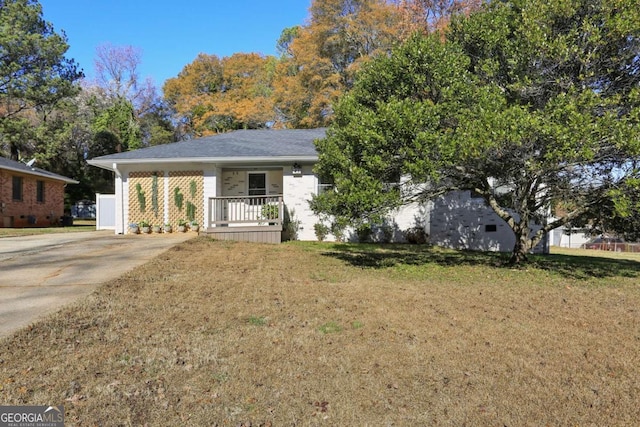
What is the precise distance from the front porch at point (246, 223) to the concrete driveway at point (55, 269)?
1.68 meters

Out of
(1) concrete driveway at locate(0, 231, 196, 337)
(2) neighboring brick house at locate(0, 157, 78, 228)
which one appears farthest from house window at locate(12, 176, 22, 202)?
(1) concrete driveway at locate(0, 231, 196, 337)

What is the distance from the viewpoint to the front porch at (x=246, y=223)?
475 inches

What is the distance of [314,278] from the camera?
286 inches

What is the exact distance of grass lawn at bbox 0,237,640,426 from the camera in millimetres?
2768

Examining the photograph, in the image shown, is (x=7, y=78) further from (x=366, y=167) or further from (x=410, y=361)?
(x=410, y=361)

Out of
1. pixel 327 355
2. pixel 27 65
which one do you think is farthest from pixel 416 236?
pixel 27 65

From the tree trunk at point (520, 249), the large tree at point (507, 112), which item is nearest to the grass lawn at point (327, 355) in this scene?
the large tree at point (507, 112)

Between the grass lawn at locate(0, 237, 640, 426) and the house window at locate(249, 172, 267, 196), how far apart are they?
768 cm

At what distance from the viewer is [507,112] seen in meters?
6.54

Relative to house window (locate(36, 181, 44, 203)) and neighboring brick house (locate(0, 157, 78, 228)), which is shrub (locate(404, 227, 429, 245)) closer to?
neighboring brick house (locate(0, 157, 78, 228))

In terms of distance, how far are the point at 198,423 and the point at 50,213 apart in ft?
78.4

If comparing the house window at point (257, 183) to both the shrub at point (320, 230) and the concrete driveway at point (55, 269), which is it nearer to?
the shrub at point (320, 230)

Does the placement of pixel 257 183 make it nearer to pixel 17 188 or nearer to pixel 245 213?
pixel 245 213

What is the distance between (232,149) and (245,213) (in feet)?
8.86
